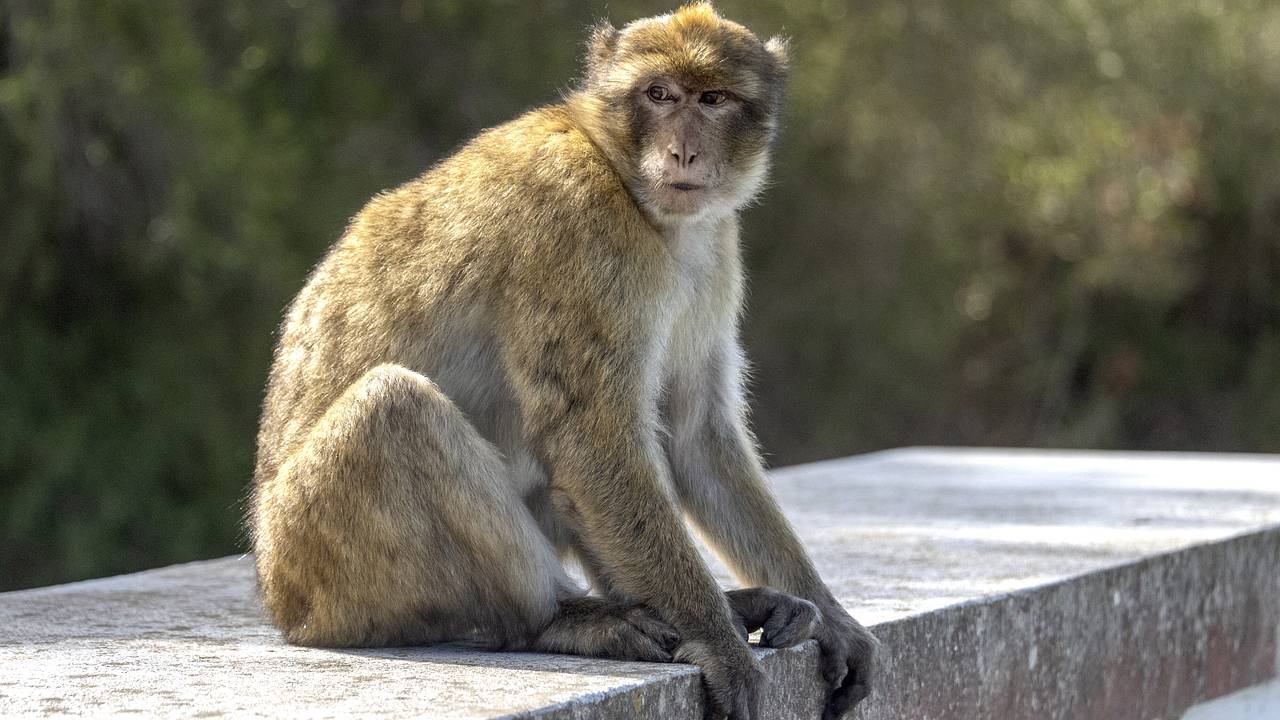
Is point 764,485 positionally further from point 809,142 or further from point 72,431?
point 809,142

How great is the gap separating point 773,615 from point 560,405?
1.89ft

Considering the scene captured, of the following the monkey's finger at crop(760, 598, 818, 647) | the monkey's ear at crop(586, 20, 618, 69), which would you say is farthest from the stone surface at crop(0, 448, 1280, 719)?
the monkey's ear at crop(586, 20, 618, 69)

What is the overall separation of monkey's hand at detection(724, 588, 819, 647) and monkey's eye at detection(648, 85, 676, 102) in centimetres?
99

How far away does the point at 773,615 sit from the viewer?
3.23 metres

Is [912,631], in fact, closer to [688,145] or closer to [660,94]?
[688,145]

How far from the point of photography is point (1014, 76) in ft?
39.9

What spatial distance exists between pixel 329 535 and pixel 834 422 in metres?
10.6

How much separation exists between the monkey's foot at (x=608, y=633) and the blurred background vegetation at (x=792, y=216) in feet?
5.31

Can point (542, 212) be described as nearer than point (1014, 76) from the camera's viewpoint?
Yes

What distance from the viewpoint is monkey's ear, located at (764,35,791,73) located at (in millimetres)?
3725

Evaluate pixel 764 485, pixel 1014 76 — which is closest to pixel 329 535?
pixel 764 485

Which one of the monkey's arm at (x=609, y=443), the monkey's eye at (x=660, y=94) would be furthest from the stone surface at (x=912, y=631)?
the monkey's eye at (x=660, y=94)

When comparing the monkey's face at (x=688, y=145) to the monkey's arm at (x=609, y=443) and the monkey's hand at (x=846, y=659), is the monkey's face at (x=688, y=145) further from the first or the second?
the monkey's hand at (x=846, y=659)

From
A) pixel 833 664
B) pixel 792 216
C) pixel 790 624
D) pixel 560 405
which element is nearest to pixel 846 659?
pixel 833 664
